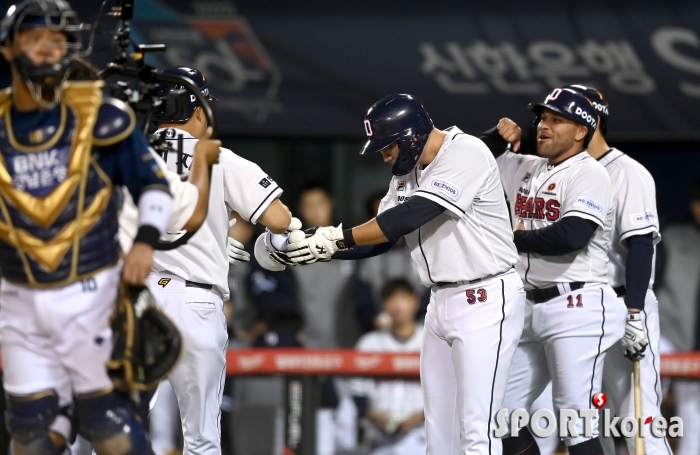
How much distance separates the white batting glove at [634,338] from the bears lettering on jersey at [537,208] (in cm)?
59

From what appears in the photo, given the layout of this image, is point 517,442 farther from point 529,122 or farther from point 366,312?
point 529,122

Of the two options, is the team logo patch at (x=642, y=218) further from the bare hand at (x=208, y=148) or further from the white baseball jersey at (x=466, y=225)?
the bare hand at (x=208, y=148)

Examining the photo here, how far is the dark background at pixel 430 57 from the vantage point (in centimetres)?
682

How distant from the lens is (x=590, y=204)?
4.51 metres

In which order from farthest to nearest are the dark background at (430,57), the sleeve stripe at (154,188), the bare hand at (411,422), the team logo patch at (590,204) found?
the dark background at (430,57), the bare hand at (411,422), the team logo patch at (590,204), the sleeve stripe at (154,188)

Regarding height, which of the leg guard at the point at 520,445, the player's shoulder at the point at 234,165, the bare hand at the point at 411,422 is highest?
the player's shoulder at the point at 234,165

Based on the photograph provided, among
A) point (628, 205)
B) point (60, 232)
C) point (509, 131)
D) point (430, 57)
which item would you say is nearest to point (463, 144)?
point (509, 131)

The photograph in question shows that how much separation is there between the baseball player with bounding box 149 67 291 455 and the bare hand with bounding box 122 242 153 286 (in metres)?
1.13

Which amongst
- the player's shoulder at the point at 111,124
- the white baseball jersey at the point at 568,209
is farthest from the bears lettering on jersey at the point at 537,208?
the player's shoulder at the point at 111,124

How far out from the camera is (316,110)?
6.93 metres

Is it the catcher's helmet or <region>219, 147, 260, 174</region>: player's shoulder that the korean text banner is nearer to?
<region>219, 147, 260, 174</region>: player's shoulder

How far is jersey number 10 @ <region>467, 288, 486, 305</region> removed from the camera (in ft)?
Answer: 13.8

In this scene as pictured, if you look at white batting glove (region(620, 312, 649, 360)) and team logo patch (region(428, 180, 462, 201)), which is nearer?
team logo patch (region(428, 180, 462, 201))

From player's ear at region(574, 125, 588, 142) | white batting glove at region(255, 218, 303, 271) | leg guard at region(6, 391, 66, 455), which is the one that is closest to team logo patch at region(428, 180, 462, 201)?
white batting glove at region(255, 218, 303, 271)
